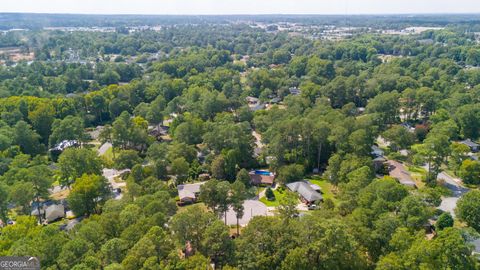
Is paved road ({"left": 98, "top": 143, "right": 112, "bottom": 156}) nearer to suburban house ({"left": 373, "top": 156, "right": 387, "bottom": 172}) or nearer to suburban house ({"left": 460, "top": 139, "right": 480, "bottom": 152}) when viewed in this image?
suburban house ({"left": 373, "top": 156, "right": 387, "bottom": 172})

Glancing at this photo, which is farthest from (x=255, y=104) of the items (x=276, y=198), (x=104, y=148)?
(x=276, y=198)

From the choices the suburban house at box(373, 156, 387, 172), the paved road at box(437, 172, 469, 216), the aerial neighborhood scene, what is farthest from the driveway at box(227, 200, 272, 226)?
the paved road at box(437, 172, 469, 216)

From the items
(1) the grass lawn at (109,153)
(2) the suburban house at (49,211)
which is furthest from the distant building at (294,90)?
(2) the suburban house at (49,211)

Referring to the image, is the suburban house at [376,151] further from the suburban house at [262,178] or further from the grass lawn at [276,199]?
the grass lawn at [276,199]

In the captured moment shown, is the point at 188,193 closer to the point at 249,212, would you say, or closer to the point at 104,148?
the point at 249,212

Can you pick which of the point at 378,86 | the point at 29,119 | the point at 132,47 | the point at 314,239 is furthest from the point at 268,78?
the point at 132,47

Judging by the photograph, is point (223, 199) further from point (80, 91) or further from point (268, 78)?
point (80, 91)
